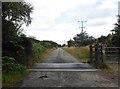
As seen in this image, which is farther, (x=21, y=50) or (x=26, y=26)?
(x=26, y=26)

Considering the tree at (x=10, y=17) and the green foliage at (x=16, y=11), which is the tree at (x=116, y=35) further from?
the tree at (x=10, y=17)

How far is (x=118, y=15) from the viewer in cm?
3059

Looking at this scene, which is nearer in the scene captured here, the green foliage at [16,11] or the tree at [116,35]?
the green foliage at [16,11]

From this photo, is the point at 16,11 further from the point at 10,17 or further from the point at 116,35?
the point at 116,35

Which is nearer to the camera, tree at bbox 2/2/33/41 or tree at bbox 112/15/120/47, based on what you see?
tree at bbox 2/2/33/41

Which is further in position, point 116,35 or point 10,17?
point 116,35

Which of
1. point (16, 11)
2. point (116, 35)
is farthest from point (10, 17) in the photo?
point (116, 35)

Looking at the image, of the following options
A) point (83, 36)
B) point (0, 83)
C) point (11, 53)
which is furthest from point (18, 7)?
point (83, 36)

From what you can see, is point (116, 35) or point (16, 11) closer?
point (16, 11)

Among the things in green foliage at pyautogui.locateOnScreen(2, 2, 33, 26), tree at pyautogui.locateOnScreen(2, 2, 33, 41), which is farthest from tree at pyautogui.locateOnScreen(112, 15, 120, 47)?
tree at pyautogui.locateOnScreen(2, 2, 33, 41)

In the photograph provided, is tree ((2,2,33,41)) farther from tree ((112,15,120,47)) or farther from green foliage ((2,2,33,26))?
tree ((112,15,120,47))

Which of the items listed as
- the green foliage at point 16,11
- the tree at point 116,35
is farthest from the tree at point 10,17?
the tree at point 116,35

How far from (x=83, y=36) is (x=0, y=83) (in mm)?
93760

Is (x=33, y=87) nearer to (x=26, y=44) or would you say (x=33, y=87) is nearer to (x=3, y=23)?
(x=3, y=23)
